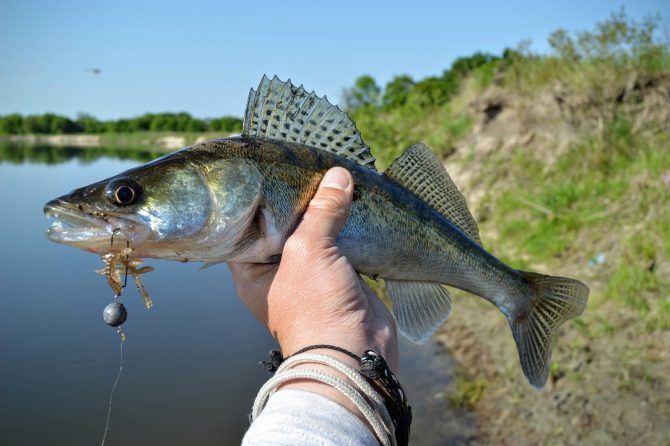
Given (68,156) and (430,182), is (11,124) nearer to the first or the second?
(68,156)

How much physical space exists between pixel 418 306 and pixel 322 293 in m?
1.09

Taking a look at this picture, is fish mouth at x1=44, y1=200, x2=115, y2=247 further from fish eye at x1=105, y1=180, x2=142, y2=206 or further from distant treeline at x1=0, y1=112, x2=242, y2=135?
distant treeline at x1=0, y1=112, x2=242, y2=135

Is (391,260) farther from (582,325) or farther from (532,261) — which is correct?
(532,261)

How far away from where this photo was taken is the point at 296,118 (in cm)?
290

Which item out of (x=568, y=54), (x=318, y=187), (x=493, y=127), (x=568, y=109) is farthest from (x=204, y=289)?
(x=318, y=187)

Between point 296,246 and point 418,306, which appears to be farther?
point 418,306

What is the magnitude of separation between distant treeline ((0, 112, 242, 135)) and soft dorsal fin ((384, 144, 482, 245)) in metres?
105

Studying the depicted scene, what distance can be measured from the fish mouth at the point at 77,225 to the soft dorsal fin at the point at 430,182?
152 cm

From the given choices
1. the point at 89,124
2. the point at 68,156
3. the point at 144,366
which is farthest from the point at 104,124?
the point at 144,366

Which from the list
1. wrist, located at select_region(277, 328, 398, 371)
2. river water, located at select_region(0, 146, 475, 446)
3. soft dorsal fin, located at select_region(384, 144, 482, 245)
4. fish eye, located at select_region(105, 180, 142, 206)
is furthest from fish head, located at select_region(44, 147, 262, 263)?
river water, located at select_region(0, 146, 475, 446)

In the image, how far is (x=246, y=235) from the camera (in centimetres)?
263

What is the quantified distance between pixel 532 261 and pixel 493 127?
19.8 feet

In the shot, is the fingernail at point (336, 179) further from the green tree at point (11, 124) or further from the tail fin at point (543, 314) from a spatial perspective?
the green tree at point (11, 124)

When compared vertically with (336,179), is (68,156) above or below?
below
